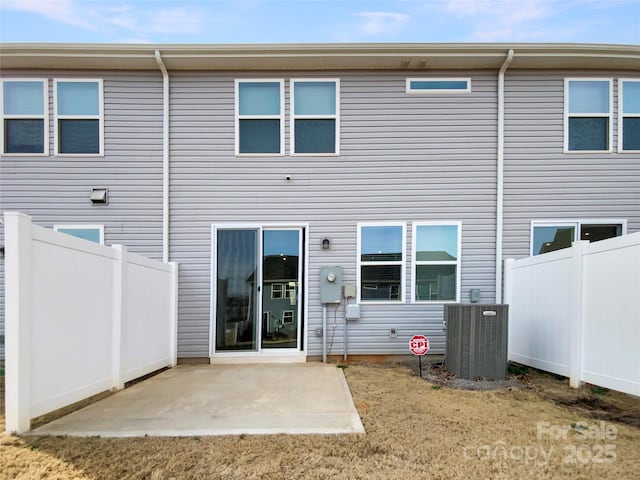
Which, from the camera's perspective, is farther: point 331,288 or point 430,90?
point 430,90

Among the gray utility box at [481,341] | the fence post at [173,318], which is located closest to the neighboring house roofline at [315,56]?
the fence post at [173,318]

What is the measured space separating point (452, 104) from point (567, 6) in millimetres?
2999

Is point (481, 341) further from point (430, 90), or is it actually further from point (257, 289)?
point (430, 90)

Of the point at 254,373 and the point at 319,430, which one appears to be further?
the point at 254,373

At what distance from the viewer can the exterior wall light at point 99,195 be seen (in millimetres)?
5801

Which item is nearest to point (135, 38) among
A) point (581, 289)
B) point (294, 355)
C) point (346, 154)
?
point (346, 154)

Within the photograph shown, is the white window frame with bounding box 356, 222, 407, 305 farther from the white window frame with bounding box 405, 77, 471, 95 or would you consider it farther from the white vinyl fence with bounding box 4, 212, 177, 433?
the white vinyl fence with bounding box 4, 212, 177, 433

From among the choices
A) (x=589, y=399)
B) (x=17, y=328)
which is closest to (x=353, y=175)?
(x=589, y=399)

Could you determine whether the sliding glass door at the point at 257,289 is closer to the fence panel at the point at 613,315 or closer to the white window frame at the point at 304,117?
the white window frame at the point at 304,117

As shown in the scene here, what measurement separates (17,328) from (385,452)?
2926 mm

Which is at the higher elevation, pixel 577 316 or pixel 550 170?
pixel 550 170

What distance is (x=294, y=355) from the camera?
19.1 feet

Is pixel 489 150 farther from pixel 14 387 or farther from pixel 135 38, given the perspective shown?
pixel 14 387

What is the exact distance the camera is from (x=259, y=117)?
5.99 metres
